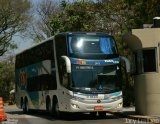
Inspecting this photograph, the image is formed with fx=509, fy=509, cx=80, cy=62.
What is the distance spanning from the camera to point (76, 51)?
78.3 feet

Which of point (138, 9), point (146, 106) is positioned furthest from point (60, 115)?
point (138, 9)

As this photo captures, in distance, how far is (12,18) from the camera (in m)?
→ 61.0

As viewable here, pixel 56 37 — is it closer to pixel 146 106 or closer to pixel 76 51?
pixel 76 51

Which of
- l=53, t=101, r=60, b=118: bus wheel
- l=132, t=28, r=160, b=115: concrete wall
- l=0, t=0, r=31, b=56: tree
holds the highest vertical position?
l=0, t=0, r=31, b=56: tree

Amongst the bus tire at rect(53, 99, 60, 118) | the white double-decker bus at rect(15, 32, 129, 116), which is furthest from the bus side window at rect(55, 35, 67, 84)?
the bus tire at rect(53, 99, 60, 118)

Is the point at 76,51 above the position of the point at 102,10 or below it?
below

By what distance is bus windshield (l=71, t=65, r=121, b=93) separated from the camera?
23578mm


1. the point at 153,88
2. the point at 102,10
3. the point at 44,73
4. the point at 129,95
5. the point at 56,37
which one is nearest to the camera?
the point at 153,88

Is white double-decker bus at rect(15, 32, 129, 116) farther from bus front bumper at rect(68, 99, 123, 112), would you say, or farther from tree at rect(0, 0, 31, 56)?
tree at rect(0, 0, 31, 56)

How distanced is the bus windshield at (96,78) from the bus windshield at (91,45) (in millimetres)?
709

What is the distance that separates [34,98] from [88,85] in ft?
24.7

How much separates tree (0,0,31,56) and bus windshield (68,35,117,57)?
36.9 meters

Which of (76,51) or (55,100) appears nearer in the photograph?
(76,51)

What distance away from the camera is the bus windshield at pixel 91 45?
78.3 ft
